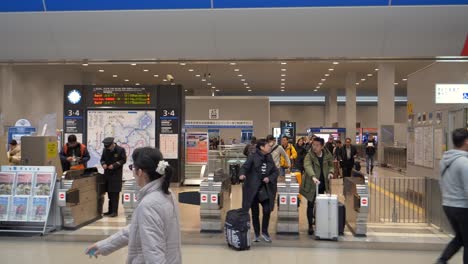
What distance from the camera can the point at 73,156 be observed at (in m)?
9.61

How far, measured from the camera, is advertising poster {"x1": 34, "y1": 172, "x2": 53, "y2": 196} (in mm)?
7781

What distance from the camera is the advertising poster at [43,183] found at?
25.5 ft

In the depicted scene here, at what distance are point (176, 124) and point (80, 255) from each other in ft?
25.7

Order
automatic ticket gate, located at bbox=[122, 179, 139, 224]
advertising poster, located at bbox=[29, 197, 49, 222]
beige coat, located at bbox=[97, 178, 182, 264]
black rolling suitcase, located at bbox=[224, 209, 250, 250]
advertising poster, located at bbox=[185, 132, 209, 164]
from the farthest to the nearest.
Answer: advertising poster, located at bbox=[185, 132, 209, 164], automatic ticket gate, located at bbox=[122, 179, 139, 224], advertising poster, located at bbox=[29, 197, 49, 222], black rolling suitcase, located at bbox=[224, 209, 250, 250], beige coat, located at bbox=[97, 178, 182, 264]

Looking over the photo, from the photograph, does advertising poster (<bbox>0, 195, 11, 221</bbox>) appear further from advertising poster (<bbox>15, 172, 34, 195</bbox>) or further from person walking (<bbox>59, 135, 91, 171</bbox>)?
person walking (<bbox>59, 135, 91, 171</bbox>)

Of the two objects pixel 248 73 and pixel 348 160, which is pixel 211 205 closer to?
pixel 348 160

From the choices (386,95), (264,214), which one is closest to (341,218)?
(264,214)

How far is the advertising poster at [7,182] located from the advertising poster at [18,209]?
0.66ft

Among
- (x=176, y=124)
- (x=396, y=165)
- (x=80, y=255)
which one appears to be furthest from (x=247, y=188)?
(x=396, y=165)

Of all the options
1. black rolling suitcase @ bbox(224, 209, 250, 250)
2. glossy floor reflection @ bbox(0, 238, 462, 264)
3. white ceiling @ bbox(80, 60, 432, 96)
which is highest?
white ceiling @ bbox(80, 60, 432, 96)

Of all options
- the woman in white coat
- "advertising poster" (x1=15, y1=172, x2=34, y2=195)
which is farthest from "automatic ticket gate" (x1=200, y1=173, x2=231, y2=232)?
the woman in white coat

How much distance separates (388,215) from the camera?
9.53 metres

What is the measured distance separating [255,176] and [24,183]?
379 centimetres

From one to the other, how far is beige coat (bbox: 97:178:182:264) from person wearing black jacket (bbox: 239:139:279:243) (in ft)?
14.5
